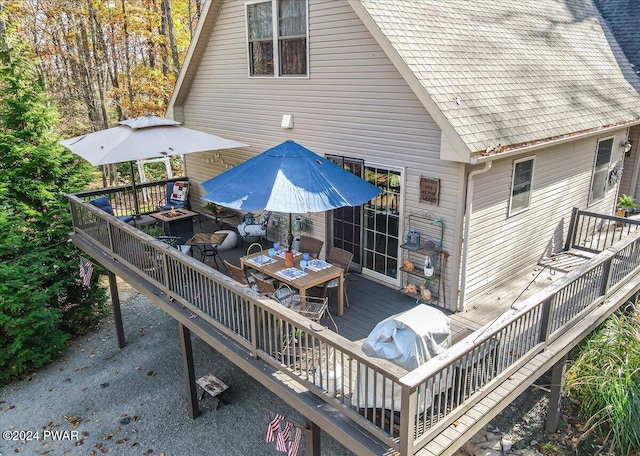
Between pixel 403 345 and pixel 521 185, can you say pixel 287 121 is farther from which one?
pixel 403 345

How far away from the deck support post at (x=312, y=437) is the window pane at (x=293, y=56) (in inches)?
244

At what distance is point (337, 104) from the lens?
8258mm

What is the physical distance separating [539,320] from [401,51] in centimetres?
411


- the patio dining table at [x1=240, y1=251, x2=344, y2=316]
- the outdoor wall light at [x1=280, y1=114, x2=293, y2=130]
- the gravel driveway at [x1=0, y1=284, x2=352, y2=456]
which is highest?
the outdoor wall light at [x1=280, y1=114, x2=293, y2=130]

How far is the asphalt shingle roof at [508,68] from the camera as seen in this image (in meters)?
6.70

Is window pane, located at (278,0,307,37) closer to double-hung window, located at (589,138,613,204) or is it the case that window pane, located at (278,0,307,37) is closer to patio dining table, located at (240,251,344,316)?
patio dining table, located at (240,251,344,316)

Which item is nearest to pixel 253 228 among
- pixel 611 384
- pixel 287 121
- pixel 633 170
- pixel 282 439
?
pixel 287 121

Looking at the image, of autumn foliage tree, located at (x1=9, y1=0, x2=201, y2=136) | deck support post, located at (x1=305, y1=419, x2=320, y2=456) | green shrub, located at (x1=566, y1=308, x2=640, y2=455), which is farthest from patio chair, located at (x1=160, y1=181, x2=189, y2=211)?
green shrub, located at (x1=566, y1=308, x2=640, y2=455)

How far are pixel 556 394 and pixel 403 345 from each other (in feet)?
13.0

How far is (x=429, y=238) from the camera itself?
7.25 metres

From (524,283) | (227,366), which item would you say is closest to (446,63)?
(524,283)

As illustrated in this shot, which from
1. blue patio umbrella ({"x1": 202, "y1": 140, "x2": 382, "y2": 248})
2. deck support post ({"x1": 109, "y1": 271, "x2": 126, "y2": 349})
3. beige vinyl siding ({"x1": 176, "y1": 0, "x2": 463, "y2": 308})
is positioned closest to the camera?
blue patio umbrella ({"x1": 202, "y1": 140, "x2": 382, "y2": 248})

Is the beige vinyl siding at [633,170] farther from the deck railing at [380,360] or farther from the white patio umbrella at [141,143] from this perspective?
the white patio umbrella at [141,143]

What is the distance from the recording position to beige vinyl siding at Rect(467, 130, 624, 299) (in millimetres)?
7168
